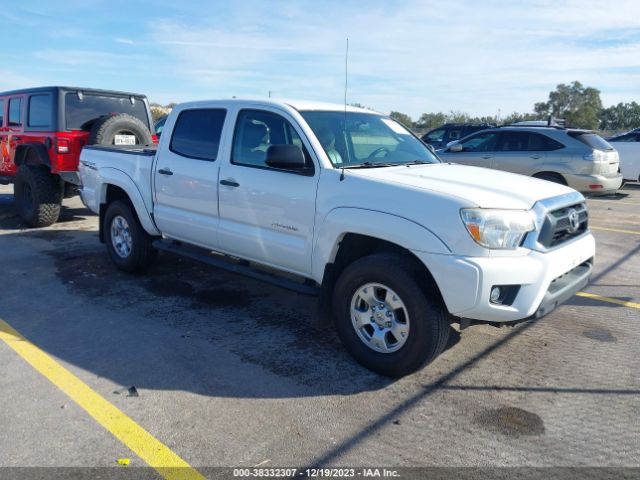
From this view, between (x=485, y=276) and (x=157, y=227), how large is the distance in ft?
12.0

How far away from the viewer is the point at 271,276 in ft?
14.9

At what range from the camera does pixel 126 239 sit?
6.16 metres

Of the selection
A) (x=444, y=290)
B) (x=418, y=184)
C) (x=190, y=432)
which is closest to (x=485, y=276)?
(x=444, y=290)

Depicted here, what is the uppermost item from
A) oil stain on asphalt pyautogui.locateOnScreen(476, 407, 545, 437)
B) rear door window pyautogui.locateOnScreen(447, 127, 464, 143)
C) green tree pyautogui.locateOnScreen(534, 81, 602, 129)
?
green tree pyautogui.locateOnScreen(534, 81, 602, 129)

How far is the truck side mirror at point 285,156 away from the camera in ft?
13.1

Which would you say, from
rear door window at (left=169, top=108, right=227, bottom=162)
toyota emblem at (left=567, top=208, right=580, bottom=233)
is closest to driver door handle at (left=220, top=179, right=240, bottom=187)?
rear door window at (left=169, top=108, right=227, bottom=162)

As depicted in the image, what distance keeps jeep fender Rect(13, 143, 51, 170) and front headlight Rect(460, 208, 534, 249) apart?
23.6 feet

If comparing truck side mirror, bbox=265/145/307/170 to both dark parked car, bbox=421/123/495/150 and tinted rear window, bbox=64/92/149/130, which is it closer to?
tinted rear window, bbox=64/92/149/130

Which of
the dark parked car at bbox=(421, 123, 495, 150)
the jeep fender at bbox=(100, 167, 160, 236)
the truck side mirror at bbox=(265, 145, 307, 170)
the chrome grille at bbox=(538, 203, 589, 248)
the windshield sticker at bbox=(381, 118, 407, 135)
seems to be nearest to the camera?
the chrome grille at bbox=(538, 203, 589, 248)

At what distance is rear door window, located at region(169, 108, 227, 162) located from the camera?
498 cm

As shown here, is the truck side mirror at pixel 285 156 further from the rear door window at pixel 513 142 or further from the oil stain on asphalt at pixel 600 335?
the rear door window at pixel 513 142

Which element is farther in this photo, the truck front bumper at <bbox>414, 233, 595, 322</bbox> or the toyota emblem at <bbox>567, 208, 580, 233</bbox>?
the toyota emblem at <bbox>567, 208, 580, 233</bbox>

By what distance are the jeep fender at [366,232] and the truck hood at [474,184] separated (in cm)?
27

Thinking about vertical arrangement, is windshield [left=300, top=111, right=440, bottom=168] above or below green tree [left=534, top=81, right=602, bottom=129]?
below
